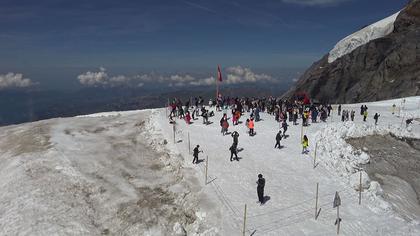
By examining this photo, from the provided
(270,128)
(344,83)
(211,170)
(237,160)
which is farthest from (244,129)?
(344,83)

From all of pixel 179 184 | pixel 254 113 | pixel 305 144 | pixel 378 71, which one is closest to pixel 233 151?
pixel 179 184

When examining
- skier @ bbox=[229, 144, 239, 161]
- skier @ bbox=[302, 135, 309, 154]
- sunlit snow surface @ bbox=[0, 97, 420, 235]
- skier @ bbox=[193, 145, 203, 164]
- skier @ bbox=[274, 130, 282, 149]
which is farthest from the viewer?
skier @ bbox=[274, 130, 282, 149]

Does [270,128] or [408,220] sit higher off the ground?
[270,128]

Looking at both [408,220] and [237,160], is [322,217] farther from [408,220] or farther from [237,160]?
[237,160]

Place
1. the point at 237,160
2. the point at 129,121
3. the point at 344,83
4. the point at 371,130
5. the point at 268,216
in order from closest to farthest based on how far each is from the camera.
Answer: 1. the point at 268,216
2. the point at 237,160
3. the point at 371,130
4. the point at 129,121
5. the point at 344,83

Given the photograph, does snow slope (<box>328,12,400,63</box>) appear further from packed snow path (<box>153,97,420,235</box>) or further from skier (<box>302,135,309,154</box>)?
skier (<box>302,135,309,154</box>)

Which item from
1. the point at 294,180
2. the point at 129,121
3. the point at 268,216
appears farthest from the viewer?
the point at 129,121

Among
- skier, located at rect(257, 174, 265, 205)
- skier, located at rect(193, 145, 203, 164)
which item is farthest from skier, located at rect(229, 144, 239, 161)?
skier, located at rect(257, 174, 265, 205)

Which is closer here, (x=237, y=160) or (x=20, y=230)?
(x=20, y=230)
